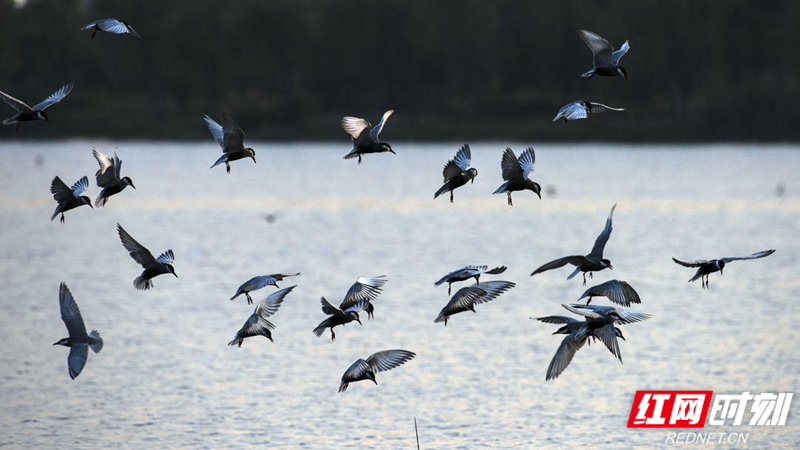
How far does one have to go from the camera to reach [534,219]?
7819 cm

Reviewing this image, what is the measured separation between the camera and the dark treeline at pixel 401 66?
522 feet

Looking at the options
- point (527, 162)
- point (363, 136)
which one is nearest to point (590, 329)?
point (527, 162)

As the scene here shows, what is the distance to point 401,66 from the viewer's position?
180 m

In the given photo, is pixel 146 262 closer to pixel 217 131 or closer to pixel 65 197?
pixel 65 197

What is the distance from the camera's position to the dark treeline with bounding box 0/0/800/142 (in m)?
159

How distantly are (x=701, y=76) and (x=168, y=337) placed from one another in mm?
142992

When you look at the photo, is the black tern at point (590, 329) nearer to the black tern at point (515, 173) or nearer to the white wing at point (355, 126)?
the black tern at point (515, 173)

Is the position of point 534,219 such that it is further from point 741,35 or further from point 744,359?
point 741,35

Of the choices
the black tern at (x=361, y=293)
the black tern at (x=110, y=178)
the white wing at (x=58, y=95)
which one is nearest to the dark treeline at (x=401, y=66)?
the black tern at (x=361, y=293)

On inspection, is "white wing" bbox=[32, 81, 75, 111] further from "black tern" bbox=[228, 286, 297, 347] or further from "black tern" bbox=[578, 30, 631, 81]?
"black tern" bbox=[578, 30, 631, 81]

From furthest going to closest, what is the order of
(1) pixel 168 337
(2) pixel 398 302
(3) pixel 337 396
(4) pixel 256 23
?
(4) pixel 256 23 → (2) pixel 398 302 → (1) pixel 168 337 → (3) pixel 337 396

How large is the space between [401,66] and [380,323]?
469 ft

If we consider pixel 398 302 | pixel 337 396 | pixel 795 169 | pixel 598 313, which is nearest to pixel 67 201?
pixel 598 313

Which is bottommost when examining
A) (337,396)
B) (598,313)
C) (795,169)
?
(337,396)
